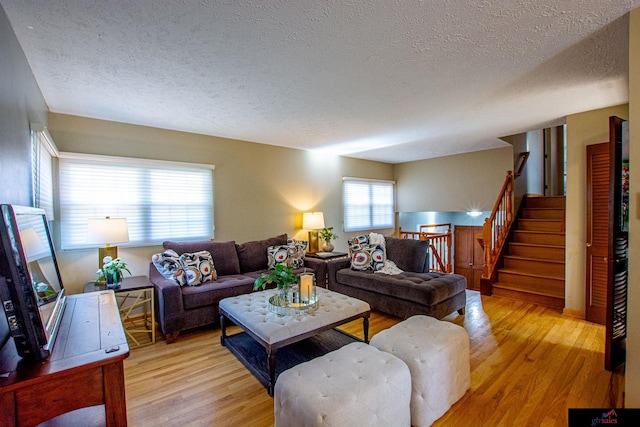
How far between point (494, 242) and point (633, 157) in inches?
130

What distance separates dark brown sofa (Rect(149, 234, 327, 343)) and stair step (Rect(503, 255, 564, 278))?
2.95 metres

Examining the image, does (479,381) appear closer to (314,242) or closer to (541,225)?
(314,242)

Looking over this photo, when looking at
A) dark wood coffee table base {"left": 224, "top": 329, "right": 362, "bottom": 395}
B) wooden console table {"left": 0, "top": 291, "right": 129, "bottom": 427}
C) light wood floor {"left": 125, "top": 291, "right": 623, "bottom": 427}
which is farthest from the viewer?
dark wood coffee table base {"left": 224, "top": 329, "right": 362, "bottom": 395}

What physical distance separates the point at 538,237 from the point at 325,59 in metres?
4.56

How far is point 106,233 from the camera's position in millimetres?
3020

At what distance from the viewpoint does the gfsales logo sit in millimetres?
1334

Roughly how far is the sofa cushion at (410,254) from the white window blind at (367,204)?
1906 mm

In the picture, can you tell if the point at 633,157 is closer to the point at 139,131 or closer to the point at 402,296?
the point at 402,296

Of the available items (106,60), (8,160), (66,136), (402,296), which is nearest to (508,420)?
(402,296)

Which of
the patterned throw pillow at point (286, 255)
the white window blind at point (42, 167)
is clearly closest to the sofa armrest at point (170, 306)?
the white window blind at point (42, 167)

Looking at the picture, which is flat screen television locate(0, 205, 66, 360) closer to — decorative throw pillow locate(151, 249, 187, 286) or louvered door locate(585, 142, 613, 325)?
decorative throw pillow locate(151, 249, 187, 286)

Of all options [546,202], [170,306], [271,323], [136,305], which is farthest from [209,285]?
[546,202]

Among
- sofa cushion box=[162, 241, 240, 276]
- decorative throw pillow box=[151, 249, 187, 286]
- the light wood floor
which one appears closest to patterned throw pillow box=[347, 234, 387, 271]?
the light wood floor

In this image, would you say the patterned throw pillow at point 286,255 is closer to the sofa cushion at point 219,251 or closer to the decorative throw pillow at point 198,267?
the sofa cushion at point 219,251
